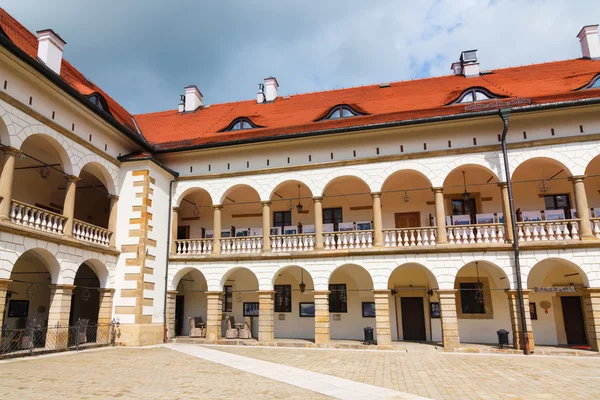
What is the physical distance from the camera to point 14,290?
1645 cm

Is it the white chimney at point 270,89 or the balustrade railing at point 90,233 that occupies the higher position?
the white chimney at point 270,89

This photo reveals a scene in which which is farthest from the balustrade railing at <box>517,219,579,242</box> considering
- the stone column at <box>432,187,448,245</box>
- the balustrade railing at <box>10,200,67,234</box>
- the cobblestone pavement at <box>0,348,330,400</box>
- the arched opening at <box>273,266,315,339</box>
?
the balustrade railing at <box>10,200,67,234</box>

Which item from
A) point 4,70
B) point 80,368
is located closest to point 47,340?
point 80,368

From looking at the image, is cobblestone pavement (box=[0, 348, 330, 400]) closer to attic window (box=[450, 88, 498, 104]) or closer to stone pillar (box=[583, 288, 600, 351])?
stone pillar (box=[583, 288, 600, 351])

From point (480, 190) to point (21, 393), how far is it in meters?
16.9

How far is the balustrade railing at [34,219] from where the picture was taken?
12336mm

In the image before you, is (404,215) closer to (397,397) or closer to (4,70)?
(397,397)

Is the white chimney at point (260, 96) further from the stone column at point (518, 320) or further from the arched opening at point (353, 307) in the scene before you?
the stone column at point (518, 320)

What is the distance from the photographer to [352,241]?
16766mm

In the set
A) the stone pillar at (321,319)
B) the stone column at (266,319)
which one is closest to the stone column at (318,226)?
the stone pillar at (321,319)

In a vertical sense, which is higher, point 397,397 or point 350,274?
point 350,274

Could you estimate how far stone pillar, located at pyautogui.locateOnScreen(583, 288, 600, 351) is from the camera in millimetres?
13898

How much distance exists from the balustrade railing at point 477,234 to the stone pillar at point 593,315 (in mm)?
3107

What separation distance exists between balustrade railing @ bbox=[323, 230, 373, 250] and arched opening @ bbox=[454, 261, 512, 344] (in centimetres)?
449
